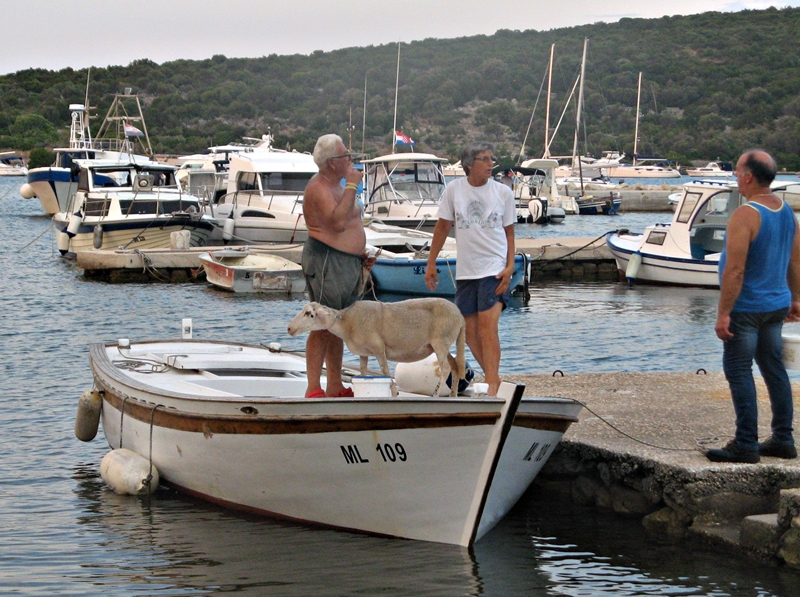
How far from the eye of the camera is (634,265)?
23234 mm

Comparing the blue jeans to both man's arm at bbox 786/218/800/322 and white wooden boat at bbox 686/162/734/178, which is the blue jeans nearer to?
man's arm at bbox 786/218/800/322

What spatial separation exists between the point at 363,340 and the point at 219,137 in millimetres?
105076

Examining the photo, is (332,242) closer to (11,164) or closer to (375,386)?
(375,386)

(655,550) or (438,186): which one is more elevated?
(438,186)

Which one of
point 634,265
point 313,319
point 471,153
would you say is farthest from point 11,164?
point 313,319

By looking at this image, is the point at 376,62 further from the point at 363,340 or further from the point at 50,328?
the point at 363,340

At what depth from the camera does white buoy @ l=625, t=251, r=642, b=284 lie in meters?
23.1

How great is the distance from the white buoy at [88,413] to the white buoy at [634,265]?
1620 cm

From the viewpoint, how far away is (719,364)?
14.3 metres

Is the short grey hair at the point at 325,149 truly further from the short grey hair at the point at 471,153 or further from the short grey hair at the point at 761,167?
the short grey hair at the point at 761,167

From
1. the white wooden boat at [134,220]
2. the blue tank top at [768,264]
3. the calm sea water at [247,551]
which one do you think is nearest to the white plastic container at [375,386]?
the calm sea water at [247,551]

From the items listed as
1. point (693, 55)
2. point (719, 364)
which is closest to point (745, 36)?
point (693, 55)

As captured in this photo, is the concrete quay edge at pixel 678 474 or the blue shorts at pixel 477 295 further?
the blue shorts at pixel 477 295

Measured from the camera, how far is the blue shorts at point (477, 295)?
7.25 metres
